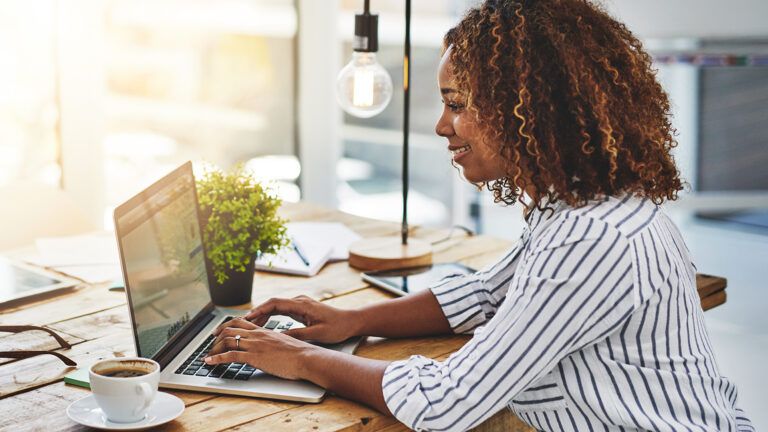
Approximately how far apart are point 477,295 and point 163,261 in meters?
0.51

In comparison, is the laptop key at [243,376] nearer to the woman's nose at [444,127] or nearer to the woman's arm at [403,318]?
the woman's arm at [403,318]

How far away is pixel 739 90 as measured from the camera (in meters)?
2.93

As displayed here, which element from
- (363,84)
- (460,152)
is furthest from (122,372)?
(363,84)

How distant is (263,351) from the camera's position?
120 centimetres

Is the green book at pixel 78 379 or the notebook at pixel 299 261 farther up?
the notebook at pixel 299 261

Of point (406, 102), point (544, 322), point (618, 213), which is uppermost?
point (406, 102)

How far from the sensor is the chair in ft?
7.14

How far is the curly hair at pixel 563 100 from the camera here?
1.10 meters

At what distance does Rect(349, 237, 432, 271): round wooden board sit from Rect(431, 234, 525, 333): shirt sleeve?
13.0 inches

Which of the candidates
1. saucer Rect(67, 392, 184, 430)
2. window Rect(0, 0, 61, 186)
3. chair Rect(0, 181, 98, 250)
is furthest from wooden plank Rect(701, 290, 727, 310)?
window Rect(0, 0, 61, 186)

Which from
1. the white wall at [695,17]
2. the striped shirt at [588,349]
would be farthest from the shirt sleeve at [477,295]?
the white wall at [695,17]

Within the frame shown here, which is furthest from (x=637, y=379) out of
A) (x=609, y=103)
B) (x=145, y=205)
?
(x=145, y=205)

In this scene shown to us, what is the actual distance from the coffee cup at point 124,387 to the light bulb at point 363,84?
0.93 metres

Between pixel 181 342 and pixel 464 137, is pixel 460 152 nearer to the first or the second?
pixel 464 137
